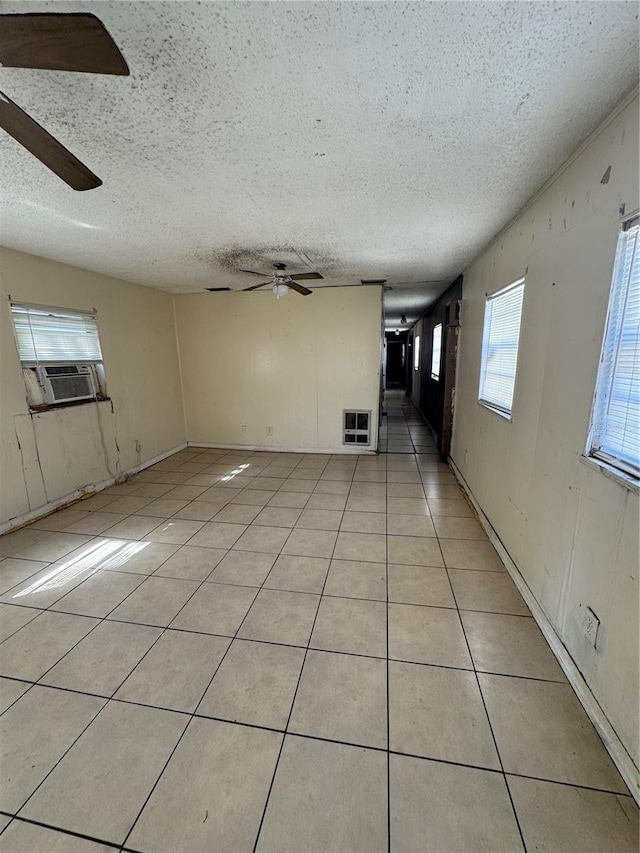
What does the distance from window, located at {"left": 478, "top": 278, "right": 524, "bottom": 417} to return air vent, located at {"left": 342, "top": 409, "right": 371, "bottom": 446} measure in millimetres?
1932

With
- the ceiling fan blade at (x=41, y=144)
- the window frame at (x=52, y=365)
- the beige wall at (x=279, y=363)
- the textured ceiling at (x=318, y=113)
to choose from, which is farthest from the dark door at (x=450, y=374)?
the window frame at (x=52, y=365)

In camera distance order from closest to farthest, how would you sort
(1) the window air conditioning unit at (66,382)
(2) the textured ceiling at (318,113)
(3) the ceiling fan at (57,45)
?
(3) the ceiling fan at (57,45) < (2) the textured ceiling at (318,113) < (1) the window air conditioning unit at (66,382)

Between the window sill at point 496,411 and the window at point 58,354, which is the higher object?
the window at point 58,354

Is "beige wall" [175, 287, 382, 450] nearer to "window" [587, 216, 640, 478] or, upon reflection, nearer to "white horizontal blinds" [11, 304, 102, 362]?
"white horizontal blinds" [11, 304, 102, 362]

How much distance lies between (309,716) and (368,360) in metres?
4.01

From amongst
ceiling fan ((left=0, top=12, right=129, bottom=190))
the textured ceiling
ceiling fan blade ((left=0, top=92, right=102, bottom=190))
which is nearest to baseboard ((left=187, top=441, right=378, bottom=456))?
the textured ceiling

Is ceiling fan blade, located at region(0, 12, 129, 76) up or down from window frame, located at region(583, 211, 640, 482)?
up

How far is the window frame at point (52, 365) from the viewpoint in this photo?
9.63 ft

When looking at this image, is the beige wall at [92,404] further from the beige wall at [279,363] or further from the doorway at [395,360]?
the doorway at [395,360]

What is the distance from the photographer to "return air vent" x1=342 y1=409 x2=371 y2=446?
4812mm

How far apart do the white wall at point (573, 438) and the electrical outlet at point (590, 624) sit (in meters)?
0.03

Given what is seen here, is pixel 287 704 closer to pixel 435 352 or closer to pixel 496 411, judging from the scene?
pixel 496 411

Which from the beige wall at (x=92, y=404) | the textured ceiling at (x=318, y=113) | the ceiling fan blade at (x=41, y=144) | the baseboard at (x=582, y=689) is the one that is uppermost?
the textured ceiling at (x=318, y=113)

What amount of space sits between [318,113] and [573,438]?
1.78 m
